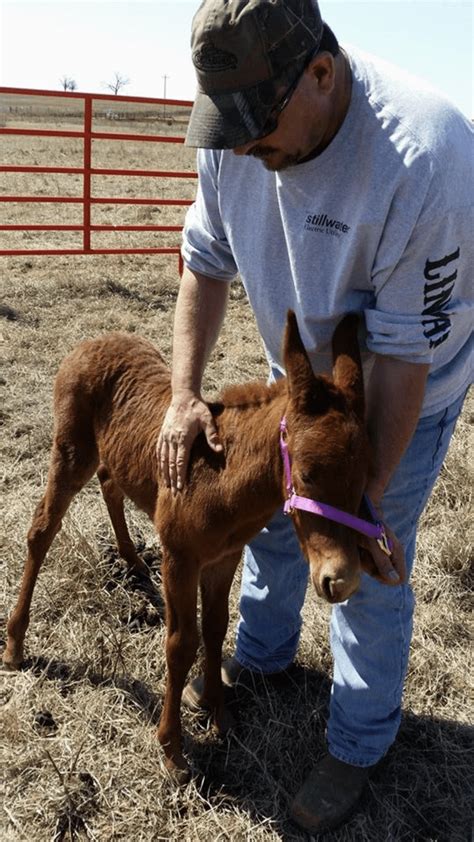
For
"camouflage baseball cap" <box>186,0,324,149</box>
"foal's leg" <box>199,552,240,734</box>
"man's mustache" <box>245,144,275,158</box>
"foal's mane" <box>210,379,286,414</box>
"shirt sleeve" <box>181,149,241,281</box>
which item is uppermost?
"camouflage baseball cap" <box>186,0,324,149</box>

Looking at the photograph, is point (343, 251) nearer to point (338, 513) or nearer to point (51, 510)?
point (338, 513)

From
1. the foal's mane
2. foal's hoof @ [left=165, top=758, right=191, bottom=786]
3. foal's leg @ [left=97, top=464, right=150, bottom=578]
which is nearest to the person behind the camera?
the foal's mane

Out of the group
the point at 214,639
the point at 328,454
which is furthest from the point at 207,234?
the point at 214,639

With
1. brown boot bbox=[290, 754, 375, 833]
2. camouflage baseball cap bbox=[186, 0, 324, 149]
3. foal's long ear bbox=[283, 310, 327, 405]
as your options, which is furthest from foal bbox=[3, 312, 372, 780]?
camouflage baseball cap bbox=[186, 0, 324, 149]

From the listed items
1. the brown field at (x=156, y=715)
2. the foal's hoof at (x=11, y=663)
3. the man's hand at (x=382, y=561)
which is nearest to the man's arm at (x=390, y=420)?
the man's hand at (x=382, y=561)

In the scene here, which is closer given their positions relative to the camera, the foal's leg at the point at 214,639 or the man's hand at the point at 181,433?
the man's hand at the point at 181,433

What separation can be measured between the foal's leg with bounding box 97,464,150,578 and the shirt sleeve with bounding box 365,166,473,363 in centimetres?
184

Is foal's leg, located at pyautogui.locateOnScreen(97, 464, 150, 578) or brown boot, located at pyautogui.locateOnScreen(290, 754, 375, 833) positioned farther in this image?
foal's leg, located at pyautogui.locateOnScreen(97, 464, 150, 578)

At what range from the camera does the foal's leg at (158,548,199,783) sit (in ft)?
8.88

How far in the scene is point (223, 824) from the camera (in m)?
2.64

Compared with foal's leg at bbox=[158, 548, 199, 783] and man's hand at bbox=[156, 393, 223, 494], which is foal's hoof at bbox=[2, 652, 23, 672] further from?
man's hand at bbox=[156, 393, 223, 494]

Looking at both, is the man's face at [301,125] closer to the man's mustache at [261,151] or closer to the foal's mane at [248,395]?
the man's mustache at [261,151]

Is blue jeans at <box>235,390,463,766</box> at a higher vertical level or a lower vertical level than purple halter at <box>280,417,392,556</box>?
lower

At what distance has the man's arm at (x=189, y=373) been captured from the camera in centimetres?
265
